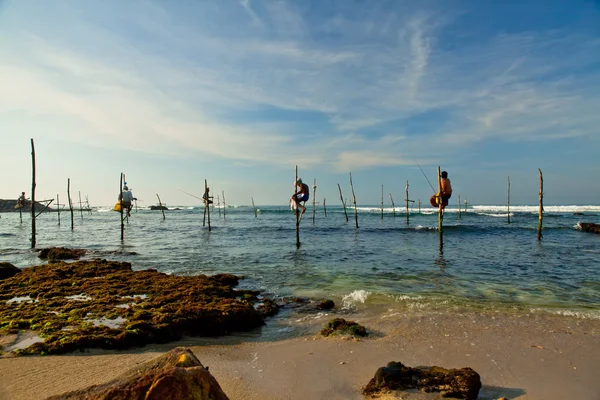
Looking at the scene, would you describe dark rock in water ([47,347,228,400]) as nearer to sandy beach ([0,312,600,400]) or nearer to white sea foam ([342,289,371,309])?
sandy beach ([0,312,600,400])

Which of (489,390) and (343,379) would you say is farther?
(343,379)

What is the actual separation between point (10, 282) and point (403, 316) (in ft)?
31.5

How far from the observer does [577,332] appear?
228 inches

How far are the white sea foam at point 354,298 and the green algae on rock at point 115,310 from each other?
2.13 meters

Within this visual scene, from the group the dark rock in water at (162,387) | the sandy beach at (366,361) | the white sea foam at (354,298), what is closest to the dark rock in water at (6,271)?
the sandy beach at (366,361)

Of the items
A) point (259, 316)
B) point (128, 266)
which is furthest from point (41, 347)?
point (128, 266)

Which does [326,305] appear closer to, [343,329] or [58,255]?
[343,329]

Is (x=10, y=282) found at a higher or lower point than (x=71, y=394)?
lower

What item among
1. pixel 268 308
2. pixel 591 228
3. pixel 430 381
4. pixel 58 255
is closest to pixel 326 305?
pixel 268 308

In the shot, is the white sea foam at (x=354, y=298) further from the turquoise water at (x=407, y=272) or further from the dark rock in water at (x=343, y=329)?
the dark rock in water at (x=343, y=329)

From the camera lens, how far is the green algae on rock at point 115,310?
201 inches

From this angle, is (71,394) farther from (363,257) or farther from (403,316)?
Answer: (363,257)

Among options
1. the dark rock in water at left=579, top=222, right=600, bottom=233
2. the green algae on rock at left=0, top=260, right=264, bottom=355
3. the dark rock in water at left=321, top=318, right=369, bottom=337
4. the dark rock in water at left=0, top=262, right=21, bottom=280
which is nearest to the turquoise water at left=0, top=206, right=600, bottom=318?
the dark rock in water at left=321, top=318, right=369, bottom=337

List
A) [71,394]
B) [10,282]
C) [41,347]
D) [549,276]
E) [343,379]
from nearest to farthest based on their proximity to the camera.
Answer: [71,394] < [343,379] < [41,347] < [10,282] < [549,276]
